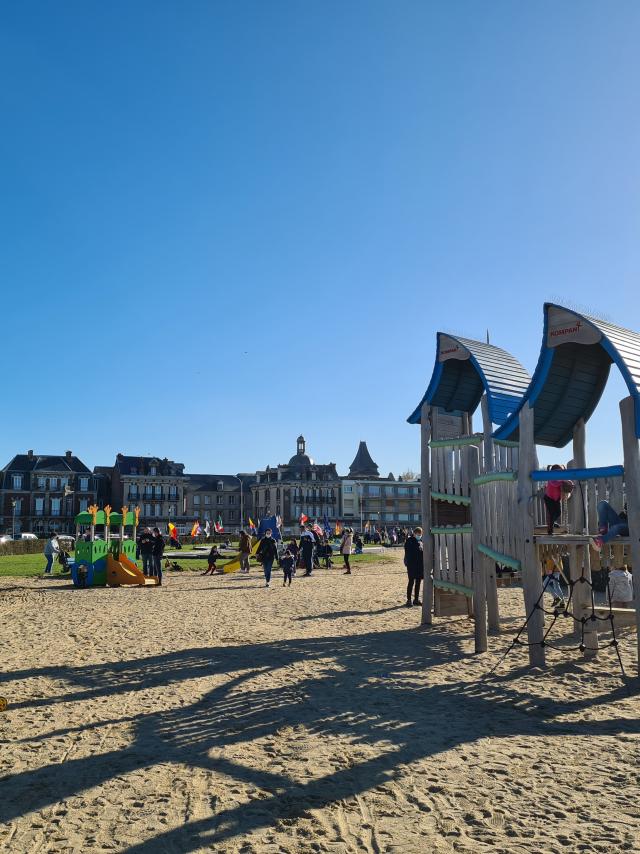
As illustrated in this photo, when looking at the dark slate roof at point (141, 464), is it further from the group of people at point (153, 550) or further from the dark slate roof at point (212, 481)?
the group of people at point (153, 550)

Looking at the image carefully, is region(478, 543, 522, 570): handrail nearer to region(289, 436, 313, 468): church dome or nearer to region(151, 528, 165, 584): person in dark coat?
region(151, 528, 165, 584): person in dark coat

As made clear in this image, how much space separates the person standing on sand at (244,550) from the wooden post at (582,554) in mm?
19390

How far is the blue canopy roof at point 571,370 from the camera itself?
29.0 ft

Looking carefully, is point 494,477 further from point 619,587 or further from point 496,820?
point 496,820

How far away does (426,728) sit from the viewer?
22.3 feet

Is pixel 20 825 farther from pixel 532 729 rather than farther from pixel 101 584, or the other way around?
pixel 101 584

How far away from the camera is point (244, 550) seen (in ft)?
97.9

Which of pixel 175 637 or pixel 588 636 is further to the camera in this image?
pixel 175 637

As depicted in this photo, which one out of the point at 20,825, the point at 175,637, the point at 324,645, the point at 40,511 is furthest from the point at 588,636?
the point at 40,511

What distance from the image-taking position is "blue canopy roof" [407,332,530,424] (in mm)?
12406

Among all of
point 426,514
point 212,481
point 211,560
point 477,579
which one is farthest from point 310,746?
point 212,481

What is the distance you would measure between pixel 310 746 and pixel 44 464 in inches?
3893

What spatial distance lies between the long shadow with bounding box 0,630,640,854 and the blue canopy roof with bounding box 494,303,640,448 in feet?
12.4

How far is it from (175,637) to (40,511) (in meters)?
90.9
